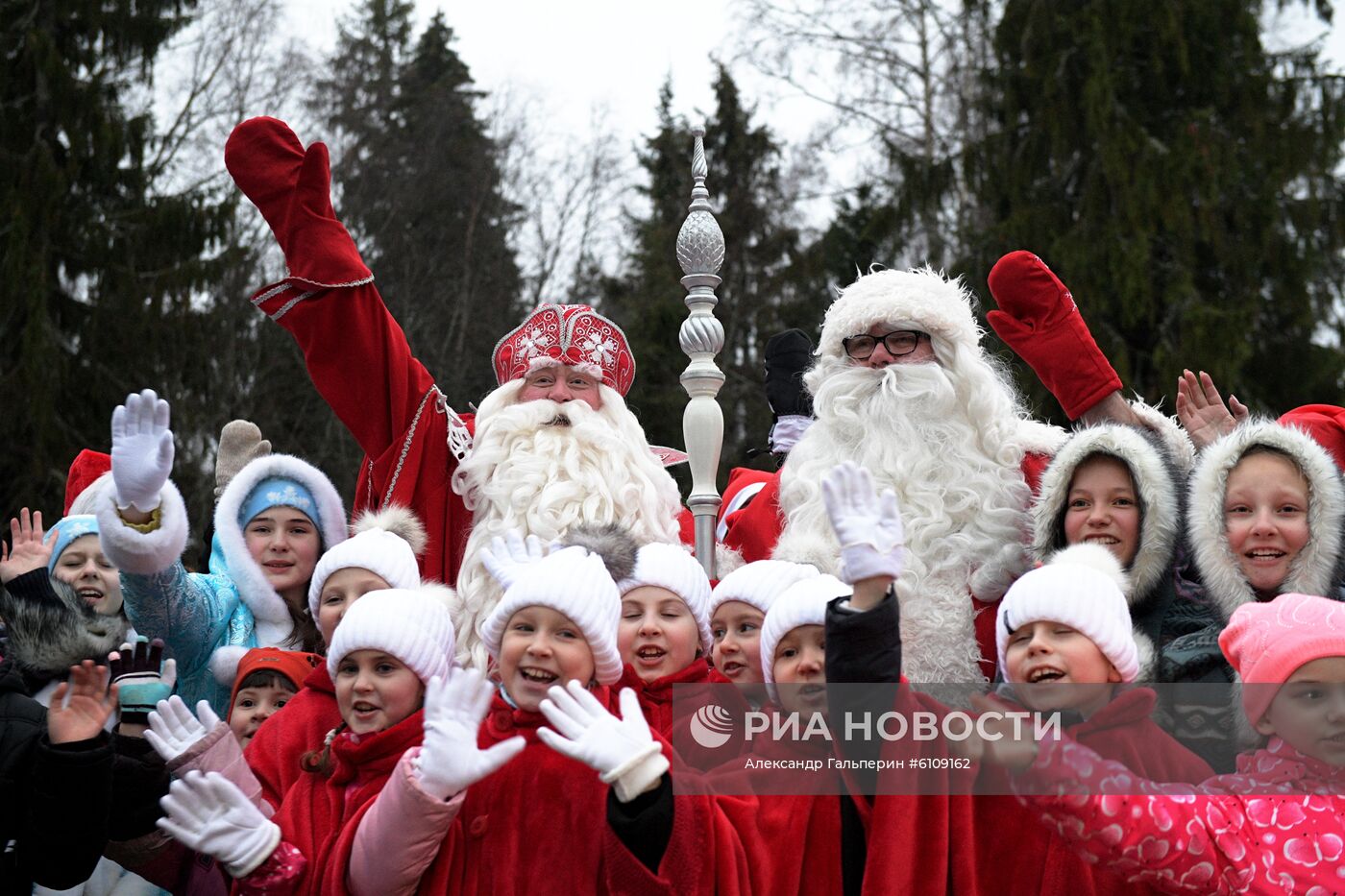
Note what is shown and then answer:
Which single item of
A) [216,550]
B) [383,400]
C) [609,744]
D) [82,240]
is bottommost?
[609,744]

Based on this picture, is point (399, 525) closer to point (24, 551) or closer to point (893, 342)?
point (24, 551)

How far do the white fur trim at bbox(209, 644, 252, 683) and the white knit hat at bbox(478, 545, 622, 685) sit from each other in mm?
1386

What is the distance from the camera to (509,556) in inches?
161

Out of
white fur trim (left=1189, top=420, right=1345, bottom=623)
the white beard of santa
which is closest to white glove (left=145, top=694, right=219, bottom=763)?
the white beard of santa

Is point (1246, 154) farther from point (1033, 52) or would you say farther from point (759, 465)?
point (759, 465)

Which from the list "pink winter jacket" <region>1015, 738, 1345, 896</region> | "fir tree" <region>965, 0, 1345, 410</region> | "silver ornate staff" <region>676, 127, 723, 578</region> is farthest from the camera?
"fir tree" <region>965, 0, 1345, 410</region>

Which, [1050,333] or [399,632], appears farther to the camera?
[1050,333]

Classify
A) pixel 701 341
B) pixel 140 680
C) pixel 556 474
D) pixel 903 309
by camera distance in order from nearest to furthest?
pixel 140 680
pixel 903 309
pixel 556 474
pixel 701 341

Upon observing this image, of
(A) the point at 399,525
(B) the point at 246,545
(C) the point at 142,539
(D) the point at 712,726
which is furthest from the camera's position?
(B) the point at 246,545

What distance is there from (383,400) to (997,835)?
3.19m

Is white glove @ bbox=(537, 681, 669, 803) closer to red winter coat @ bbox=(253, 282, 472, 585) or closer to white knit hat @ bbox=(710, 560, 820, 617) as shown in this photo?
white knit hat @ bbox=(710, 560, 820, 617)

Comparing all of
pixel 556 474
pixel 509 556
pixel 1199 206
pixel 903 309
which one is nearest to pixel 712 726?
pixel 509 556

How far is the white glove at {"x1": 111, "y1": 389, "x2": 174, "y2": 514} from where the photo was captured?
4.48m

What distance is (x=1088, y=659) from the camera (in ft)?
11.2
